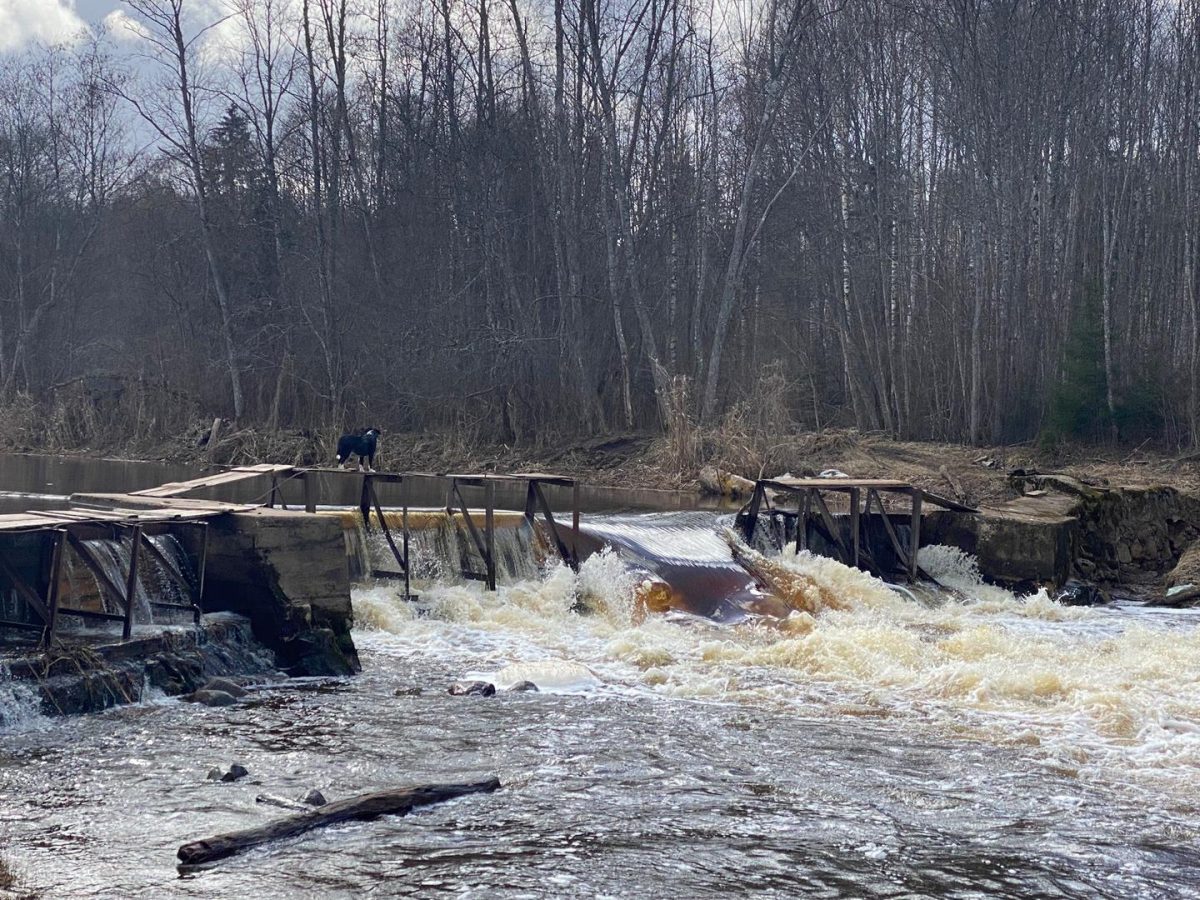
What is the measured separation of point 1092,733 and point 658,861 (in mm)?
4768

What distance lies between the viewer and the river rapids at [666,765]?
650 centimetres

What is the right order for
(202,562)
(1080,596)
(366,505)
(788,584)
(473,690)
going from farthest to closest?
(1080,596) < (788,584) < (366,505) < (202,562) < (473,690)

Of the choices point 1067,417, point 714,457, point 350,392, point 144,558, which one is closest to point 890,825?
point 144,558

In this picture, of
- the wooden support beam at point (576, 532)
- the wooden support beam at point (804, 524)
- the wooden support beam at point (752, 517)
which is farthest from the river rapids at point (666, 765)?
the wooden support beam at point (752, 517)

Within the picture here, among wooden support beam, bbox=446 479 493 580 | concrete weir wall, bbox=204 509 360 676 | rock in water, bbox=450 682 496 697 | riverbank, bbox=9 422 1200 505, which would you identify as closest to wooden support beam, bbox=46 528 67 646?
concrete weir wall, bbox=204 509 360 676

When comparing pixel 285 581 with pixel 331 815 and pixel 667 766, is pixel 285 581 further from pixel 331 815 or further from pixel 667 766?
pixel 331 815

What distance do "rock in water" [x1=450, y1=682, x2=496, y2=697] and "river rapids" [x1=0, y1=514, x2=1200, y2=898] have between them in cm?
17

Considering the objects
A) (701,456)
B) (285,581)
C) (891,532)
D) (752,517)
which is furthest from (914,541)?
(285,581)

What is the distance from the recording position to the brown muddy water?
649cm

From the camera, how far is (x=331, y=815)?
23.2ft

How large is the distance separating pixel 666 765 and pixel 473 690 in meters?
2.59

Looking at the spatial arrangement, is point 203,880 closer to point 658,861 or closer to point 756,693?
point 658,861

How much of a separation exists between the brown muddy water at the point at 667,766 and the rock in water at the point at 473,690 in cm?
20

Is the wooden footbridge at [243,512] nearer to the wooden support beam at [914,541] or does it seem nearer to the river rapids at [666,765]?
the wooden support beam at [914,541]
